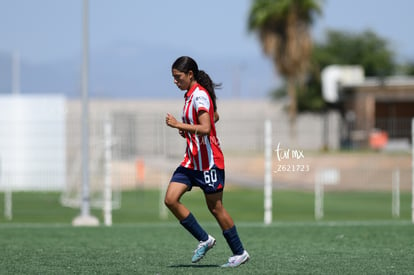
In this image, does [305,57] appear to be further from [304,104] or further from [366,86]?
[304,104]

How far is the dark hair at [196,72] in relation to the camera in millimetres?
9914

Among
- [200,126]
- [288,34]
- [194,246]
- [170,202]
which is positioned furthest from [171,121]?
[288,34]

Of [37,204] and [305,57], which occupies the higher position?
[305,57]

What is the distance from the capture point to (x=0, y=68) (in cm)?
8375

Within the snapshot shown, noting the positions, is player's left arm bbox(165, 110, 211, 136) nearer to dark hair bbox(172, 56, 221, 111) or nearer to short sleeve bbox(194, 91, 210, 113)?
short sleeve bbox(194, 91, 210, 113)

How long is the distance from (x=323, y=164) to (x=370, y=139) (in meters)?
7.53

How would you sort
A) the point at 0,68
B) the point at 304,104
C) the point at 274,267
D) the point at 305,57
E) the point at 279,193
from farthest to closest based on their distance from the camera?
the point at 0,68
the point at 304,104
the point at 305,57
the point at 279,193
the point at 274,267

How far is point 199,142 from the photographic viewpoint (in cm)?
981

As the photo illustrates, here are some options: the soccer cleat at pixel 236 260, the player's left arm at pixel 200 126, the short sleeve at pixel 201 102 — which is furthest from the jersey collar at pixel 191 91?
the soccer cleat at pixel 236 260

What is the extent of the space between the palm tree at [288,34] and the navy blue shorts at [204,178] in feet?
134

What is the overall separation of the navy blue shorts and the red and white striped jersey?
48 millimetres

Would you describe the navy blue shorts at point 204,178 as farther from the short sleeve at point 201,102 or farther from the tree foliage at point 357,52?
the tree foliage at point 357,52

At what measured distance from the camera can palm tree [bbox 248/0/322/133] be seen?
5097cm

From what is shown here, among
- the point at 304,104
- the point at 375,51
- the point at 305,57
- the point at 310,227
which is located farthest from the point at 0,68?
the point at 310,227
